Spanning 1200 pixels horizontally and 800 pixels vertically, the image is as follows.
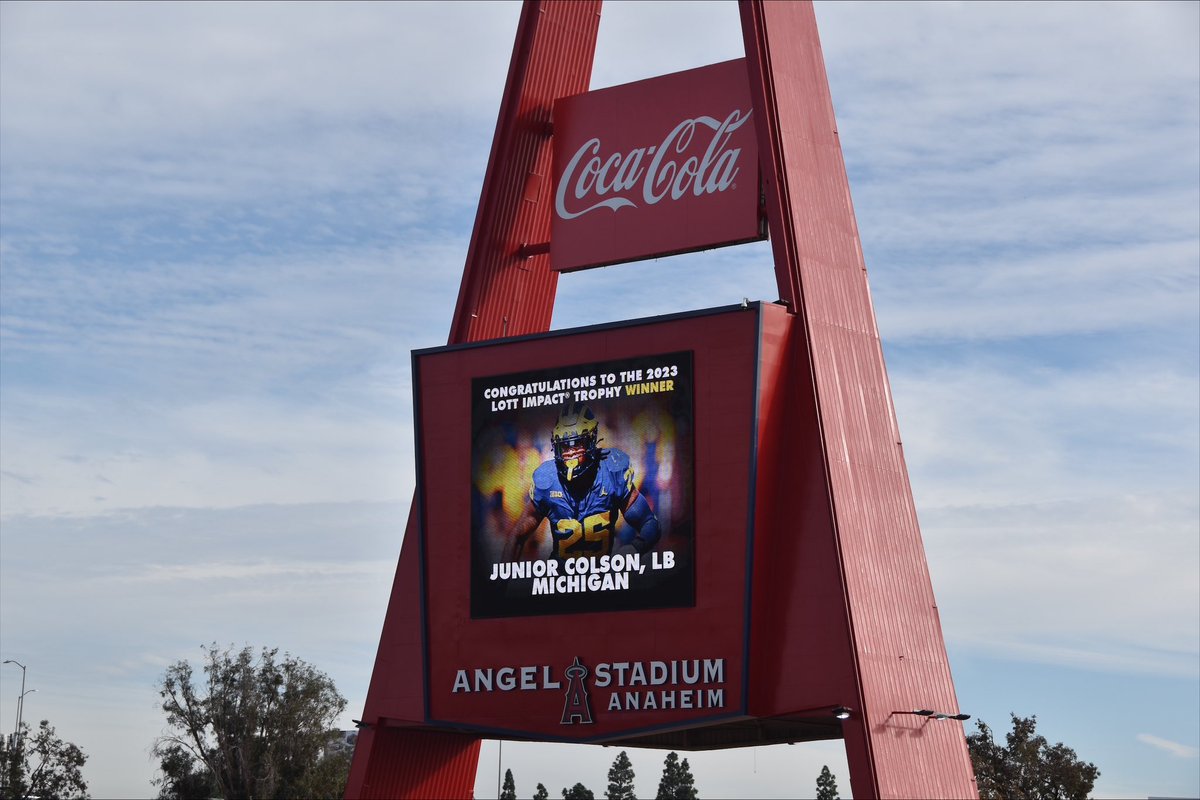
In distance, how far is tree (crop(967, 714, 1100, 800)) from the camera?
60250 mm

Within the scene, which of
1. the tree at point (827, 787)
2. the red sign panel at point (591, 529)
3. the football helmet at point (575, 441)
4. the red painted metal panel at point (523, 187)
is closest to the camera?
the red sign panel at point (591, 529)

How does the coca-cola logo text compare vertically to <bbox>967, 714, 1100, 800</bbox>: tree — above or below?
above

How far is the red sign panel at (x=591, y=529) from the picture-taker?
112 feet

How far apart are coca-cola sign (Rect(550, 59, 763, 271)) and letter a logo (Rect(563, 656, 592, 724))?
1040 cm

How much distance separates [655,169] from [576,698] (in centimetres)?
1297

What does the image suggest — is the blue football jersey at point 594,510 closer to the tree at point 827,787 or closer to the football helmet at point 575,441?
the football helmet at point 575,441

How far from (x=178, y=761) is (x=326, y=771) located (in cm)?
643

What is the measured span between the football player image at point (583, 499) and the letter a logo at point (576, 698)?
2.38 meters

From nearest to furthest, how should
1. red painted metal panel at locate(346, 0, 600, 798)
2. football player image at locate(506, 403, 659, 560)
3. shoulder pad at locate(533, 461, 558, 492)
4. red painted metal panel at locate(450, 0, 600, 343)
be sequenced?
1. football player image at locate(506, 403, 659, 560)
2. shoulder pad at locate(533, 461, 558, 492)
3. red painted metal panel at locate(346, 0, 600, 798)
4. red painted metal panel at locate(450, 0, 600, 343)

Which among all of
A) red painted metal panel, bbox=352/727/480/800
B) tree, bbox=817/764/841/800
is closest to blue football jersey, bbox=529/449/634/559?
red painted metal panel, bbox=352/727/480/800

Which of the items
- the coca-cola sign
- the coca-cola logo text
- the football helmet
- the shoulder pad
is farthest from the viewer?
the coca-cola logo text

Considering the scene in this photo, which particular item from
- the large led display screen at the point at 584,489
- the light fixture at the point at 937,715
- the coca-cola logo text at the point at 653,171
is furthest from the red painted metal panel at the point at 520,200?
the light fixture at the point at 937,715

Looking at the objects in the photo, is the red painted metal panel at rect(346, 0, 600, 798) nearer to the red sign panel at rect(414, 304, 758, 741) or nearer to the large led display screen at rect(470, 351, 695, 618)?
the red sign panel at rect(414, 304, 758, 741)

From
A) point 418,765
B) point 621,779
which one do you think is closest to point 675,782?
point 621,779
